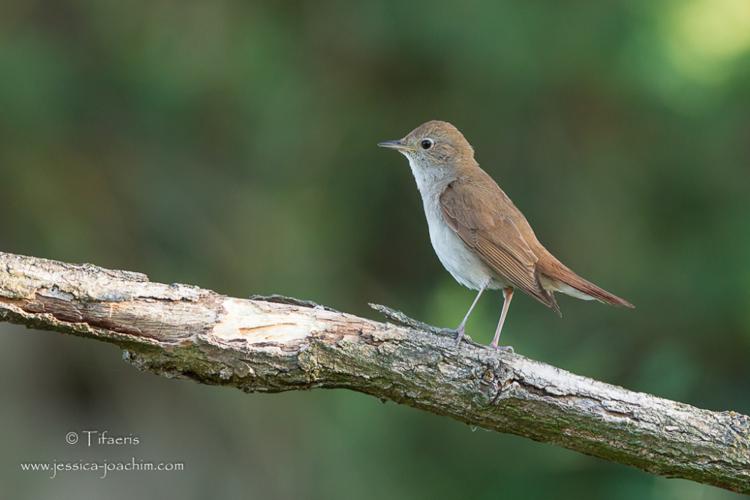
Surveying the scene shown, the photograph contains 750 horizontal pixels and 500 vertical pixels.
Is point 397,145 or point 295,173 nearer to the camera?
point 397,145

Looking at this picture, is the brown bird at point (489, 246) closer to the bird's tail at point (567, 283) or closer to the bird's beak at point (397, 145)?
the bird's tail at point (567, 283)

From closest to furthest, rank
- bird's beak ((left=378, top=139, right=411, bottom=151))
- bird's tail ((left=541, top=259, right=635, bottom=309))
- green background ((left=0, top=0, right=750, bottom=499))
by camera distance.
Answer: bird's tail ((left=541, top=259, right=635, bottom=309)) → bird's beak ((left=378, top=139, right=411, bottom=151)) → green background ((left=0, top=0, right=750, bottom=499))

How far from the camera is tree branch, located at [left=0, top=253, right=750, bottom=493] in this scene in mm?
3293

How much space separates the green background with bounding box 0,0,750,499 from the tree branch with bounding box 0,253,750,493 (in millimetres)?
2457

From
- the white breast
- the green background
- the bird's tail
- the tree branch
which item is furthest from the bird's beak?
the tree branch

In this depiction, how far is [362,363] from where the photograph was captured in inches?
145

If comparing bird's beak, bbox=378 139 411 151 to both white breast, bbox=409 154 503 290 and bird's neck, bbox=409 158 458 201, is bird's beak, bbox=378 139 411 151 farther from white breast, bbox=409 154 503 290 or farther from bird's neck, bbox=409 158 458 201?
white breast, bbox=409 154 503 290

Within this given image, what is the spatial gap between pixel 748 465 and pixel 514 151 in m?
4.13

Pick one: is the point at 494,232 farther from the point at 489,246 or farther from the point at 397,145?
the point at 397,145

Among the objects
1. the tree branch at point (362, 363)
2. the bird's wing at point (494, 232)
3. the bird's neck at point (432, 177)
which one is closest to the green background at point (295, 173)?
the bird's neck at point (432, 177)

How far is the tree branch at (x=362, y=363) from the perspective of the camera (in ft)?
10.8

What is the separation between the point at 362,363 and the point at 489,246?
1.64 meters

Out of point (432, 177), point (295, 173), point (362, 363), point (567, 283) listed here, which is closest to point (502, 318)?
point (567, 283)

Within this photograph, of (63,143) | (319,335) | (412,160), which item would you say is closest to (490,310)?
(412,160)
